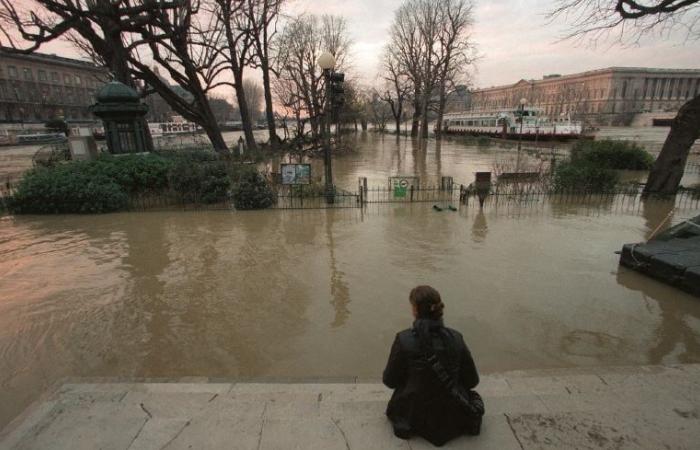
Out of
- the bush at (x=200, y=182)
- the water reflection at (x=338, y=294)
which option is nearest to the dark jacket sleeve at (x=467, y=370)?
the water reflection at (x=338, y=294)

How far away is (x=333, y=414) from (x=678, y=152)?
Answer: 1682cm

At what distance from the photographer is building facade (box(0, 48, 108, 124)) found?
6862 cm

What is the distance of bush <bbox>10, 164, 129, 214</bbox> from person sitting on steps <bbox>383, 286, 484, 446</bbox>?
1193 cm

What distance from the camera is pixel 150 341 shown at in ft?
16.5

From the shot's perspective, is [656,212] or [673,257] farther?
[656,212]

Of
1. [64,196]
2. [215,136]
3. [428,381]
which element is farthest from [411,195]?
[215,136]

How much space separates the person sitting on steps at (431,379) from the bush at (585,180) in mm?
12808

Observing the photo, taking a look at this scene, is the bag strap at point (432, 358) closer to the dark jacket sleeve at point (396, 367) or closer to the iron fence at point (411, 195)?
the dark jacket sleeve at point (396, 367)

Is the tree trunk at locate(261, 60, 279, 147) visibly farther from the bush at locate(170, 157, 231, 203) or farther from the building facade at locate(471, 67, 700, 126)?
the building facade at locate(471, 67, 700, 126)

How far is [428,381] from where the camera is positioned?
9.14ft

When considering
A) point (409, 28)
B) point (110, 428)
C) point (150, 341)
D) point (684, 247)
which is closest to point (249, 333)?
point (150, 341)

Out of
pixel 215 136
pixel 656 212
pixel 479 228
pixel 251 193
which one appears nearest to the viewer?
pixel 479 228

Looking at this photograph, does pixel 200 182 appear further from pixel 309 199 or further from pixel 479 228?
pixel 479 228

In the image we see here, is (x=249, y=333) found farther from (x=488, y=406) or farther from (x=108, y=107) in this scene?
(x=108, y=107)
